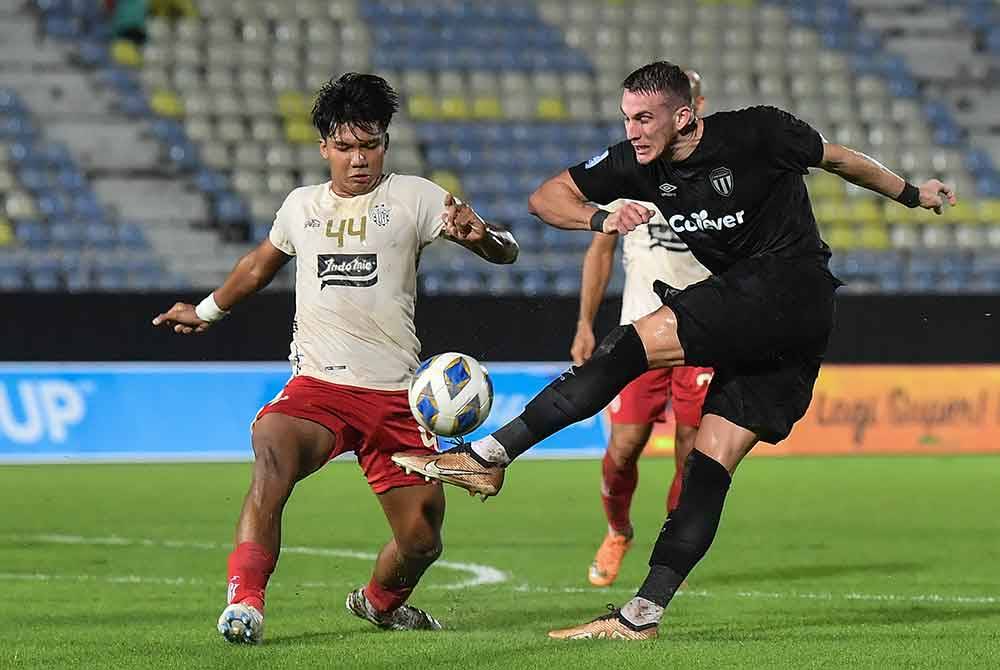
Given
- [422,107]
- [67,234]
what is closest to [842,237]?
[422,107]

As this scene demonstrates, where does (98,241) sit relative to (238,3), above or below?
below

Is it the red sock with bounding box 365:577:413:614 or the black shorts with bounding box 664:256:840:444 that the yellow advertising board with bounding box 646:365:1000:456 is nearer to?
the red sock with bounding box 365:577:413:614

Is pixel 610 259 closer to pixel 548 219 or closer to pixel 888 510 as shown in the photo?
pixel 548 219

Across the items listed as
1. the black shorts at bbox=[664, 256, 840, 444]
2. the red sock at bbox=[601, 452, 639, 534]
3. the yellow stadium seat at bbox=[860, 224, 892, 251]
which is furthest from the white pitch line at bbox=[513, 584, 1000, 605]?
the yellow stadium seat at bbox=[860, 224, 892, 251]

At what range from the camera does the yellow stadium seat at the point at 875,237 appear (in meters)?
24.1

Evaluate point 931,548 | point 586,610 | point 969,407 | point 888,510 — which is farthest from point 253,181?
point 586,610

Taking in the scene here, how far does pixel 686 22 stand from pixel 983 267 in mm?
6275

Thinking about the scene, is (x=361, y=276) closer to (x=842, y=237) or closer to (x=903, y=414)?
(x=903, y=414)

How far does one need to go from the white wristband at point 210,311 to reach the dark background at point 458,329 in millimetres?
9909

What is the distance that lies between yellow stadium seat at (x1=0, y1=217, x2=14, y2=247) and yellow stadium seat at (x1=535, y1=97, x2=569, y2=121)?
25.5 feet

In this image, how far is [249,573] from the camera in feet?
20.2

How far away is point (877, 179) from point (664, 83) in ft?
3.11

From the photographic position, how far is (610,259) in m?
9.51

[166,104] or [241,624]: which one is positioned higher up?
[241,624]
